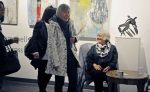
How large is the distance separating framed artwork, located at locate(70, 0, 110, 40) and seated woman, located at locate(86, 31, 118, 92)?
57 centimetres

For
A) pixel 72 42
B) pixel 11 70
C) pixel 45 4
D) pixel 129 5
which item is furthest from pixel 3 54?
pixel 129 5

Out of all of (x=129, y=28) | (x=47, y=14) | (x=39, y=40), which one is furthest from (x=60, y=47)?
(x=129, y=28)

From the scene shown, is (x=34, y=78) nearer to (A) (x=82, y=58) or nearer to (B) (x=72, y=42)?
(A) (x=82, y=58)

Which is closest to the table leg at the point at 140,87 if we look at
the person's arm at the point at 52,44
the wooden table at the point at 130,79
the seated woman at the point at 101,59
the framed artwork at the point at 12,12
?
the wooden table at the point at 130,79

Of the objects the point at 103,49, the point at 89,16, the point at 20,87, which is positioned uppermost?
the point at 89,16

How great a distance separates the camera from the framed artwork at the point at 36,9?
6770mm

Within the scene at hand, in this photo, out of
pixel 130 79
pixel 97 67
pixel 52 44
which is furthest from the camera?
pixel 97 67

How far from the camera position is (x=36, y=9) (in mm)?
6848

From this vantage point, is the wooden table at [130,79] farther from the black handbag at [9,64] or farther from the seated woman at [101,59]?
the black handbag at [9,64]

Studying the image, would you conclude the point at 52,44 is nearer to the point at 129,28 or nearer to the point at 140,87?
the point at 140,87

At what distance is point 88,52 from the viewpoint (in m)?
6.05

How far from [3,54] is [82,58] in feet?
5.88

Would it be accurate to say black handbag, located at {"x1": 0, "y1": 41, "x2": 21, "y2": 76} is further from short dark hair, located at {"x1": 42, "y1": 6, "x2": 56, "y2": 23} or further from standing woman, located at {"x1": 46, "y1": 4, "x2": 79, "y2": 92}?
short dark hair, located at {"x1": 42, "y1": 6, "x2": 56, "y2": 23}

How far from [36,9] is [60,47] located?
197cm
